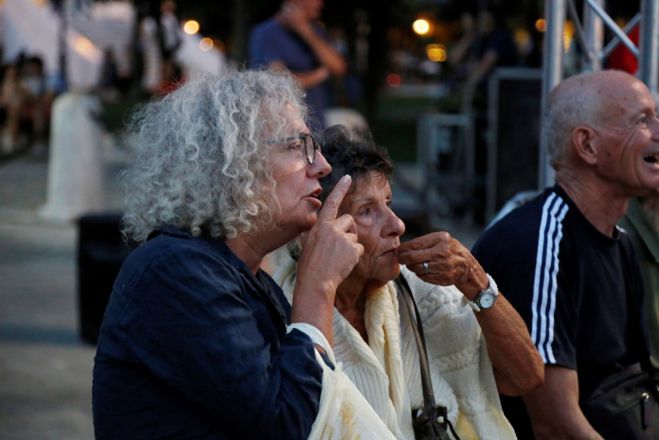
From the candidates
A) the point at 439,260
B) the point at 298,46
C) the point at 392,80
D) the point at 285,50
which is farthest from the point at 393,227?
the point at 392,80

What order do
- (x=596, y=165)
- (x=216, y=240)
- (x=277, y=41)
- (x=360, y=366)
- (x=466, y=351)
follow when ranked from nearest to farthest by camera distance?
1. (x=216, y=240)
2. (x=360, y=366)
3. (x=466, y=351)
4. (x=596, y=165)
5. (x=277, y=41)

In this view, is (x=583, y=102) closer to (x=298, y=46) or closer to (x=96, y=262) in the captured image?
(x=96, y=262)

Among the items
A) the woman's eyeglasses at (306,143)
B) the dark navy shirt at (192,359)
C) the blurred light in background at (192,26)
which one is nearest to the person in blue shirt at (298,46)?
the woman's eyeglasses at (306,143)

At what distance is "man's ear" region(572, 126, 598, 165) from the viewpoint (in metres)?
3.57

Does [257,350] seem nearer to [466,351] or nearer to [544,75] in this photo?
[466,351]

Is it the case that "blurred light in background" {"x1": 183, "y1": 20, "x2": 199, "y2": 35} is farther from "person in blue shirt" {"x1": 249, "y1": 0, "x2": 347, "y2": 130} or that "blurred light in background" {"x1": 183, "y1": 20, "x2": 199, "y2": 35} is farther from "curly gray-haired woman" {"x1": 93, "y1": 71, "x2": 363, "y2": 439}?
"curly gray-haired woman" {"x1": 93, "y1": 71, "x2": 363, "y2": 439}

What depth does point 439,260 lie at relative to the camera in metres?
2.87

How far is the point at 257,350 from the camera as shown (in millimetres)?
2311

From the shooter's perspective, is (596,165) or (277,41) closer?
(596,165)

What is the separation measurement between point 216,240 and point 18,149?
59.8 feet

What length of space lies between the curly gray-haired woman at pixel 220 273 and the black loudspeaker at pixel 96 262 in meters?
4.08

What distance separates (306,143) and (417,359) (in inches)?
28.5

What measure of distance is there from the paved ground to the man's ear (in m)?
2.82

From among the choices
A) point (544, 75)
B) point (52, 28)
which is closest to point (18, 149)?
point (544, 75)
